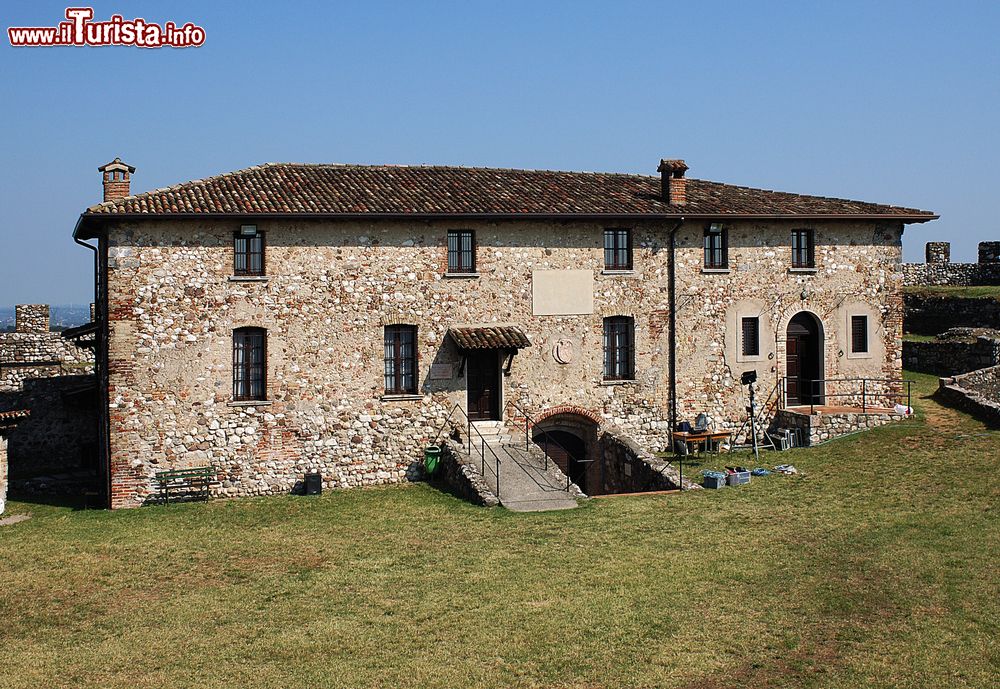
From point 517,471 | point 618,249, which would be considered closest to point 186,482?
point 517,471

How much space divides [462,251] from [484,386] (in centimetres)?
370

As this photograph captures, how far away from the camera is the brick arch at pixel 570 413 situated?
2508 cm

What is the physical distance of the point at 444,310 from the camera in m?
24.2

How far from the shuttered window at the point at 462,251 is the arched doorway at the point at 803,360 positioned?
9710 millimetres

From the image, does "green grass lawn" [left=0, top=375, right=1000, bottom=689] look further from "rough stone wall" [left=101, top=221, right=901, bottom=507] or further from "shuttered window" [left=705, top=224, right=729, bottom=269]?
"shuttered window" [left=705, top=224, right=729, bottom=269]

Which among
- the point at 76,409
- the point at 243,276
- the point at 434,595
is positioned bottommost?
the point at 434,595

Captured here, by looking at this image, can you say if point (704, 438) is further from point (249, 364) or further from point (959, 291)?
point (959, 291)

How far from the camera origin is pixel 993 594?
13.3 m

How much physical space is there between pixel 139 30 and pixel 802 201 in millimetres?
18939

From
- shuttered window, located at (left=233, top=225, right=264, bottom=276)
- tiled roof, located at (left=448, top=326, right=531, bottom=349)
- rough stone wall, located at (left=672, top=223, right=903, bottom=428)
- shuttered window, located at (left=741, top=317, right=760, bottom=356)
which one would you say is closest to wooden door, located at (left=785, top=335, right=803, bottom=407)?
rough stone wall, located at (left=672, top=223, right=903, bottom=428)

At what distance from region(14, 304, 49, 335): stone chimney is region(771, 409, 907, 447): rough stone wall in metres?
29.0

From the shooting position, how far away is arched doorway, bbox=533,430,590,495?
25.8 meters

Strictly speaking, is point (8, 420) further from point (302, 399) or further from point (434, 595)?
point (434, 595)

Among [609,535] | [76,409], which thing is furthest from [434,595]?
[76,409]
